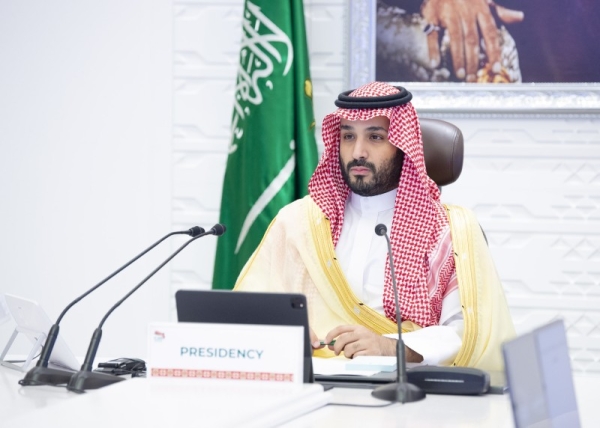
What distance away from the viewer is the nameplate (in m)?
1.87

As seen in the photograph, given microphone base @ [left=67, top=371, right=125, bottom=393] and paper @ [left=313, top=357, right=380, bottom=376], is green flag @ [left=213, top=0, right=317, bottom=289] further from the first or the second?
microphone base @ [left=67, top=371, right=125, bottom=393]

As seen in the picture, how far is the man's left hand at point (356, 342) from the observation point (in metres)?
2.56

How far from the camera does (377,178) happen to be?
10.5ft

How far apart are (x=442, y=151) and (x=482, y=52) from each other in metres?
1.19

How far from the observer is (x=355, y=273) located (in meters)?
3.16

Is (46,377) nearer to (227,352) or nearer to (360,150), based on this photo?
(227,352)

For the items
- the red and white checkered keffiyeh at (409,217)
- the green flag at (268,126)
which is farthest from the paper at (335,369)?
the green flag at (268,126)

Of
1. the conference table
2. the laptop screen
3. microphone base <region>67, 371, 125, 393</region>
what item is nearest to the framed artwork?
the conference table

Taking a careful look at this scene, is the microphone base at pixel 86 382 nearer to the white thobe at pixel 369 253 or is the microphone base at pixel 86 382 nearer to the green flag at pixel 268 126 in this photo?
the white thobe at pixel 369 253

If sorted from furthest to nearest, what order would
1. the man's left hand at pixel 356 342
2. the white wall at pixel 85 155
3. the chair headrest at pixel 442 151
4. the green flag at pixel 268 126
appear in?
A: the white wall at pixel 85 155 → the green flag at pixel 268 126 → the chair headrest at pixel 442 151 → the man's left hand at pixel 356 342

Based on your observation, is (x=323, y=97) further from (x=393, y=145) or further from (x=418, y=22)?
(x=393, y=145)

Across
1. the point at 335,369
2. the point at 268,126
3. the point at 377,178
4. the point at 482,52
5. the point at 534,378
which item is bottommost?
the point at 335,369

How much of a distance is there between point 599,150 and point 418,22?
3.18ft

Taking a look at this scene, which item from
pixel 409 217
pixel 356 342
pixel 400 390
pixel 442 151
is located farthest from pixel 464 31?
pixel 400 390
